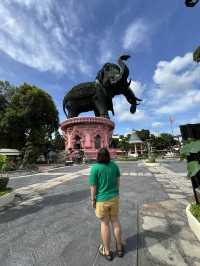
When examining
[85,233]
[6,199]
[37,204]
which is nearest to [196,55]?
[85,233]

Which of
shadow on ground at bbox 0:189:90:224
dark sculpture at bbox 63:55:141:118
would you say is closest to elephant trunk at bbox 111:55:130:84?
dark sculpture at bbox 63:55:141:118

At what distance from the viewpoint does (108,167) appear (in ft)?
10.3

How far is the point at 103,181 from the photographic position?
307 cm

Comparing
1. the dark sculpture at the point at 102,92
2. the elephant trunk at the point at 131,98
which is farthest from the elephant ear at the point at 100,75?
the elephant trunk at the point at 131,98

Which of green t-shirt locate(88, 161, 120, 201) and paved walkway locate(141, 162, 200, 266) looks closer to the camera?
paved walkway locate(141, 162, 200, 266)

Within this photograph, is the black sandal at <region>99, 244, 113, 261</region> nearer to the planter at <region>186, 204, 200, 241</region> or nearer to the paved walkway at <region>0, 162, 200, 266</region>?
the paved walkway at <region>0, 162, 200, 266</region>

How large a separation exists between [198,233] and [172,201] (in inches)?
93.4

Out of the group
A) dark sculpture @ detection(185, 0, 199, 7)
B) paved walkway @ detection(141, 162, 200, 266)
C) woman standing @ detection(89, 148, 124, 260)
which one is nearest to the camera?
paved walkway @ detection(141, 162, 200, 266)

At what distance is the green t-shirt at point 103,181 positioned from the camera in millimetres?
3059

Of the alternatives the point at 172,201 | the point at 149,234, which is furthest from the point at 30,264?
the point at 172,201

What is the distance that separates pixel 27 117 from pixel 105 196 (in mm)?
34181

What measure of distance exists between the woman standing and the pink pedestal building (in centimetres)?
3068

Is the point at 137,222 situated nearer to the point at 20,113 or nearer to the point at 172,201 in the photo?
the point at 172,201

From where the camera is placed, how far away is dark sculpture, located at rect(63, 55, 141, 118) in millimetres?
33938
